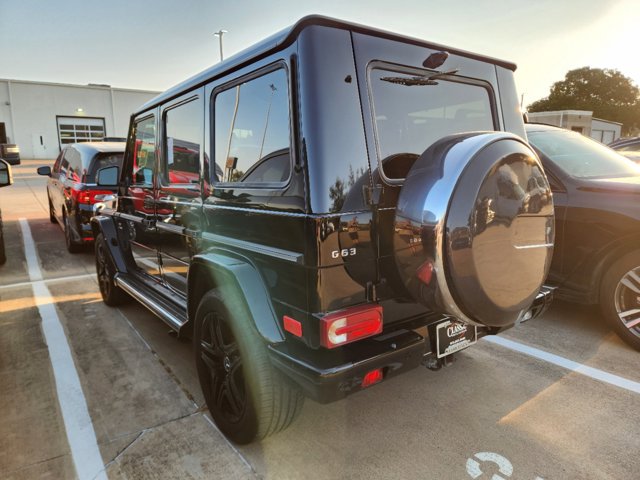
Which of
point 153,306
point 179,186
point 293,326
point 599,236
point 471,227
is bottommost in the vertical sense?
point 153,306

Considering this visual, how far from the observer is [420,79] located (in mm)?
2379

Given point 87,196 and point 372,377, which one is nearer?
point 372,377

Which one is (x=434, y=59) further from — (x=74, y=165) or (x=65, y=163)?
(x=65, y=163)

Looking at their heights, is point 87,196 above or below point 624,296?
above

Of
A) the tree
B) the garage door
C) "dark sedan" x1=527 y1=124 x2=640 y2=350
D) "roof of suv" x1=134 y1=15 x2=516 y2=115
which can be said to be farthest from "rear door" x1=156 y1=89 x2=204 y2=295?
the tree

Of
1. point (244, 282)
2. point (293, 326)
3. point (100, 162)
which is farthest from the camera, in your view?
point (100, 162)

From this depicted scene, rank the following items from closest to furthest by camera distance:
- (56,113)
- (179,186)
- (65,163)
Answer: (179,186), (65,163), (56,113)

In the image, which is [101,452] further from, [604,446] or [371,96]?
[604,446]

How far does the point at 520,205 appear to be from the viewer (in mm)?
2053

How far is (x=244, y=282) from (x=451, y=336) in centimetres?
113

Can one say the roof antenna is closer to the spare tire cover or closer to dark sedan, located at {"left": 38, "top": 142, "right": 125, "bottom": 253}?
the spare tire cover

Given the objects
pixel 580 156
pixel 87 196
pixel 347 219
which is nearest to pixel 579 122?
pixel 580 156

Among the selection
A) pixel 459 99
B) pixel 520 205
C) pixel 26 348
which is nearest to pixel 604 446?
pixel 520 205

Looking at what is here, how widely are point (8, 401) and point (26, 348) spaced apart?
96cm
